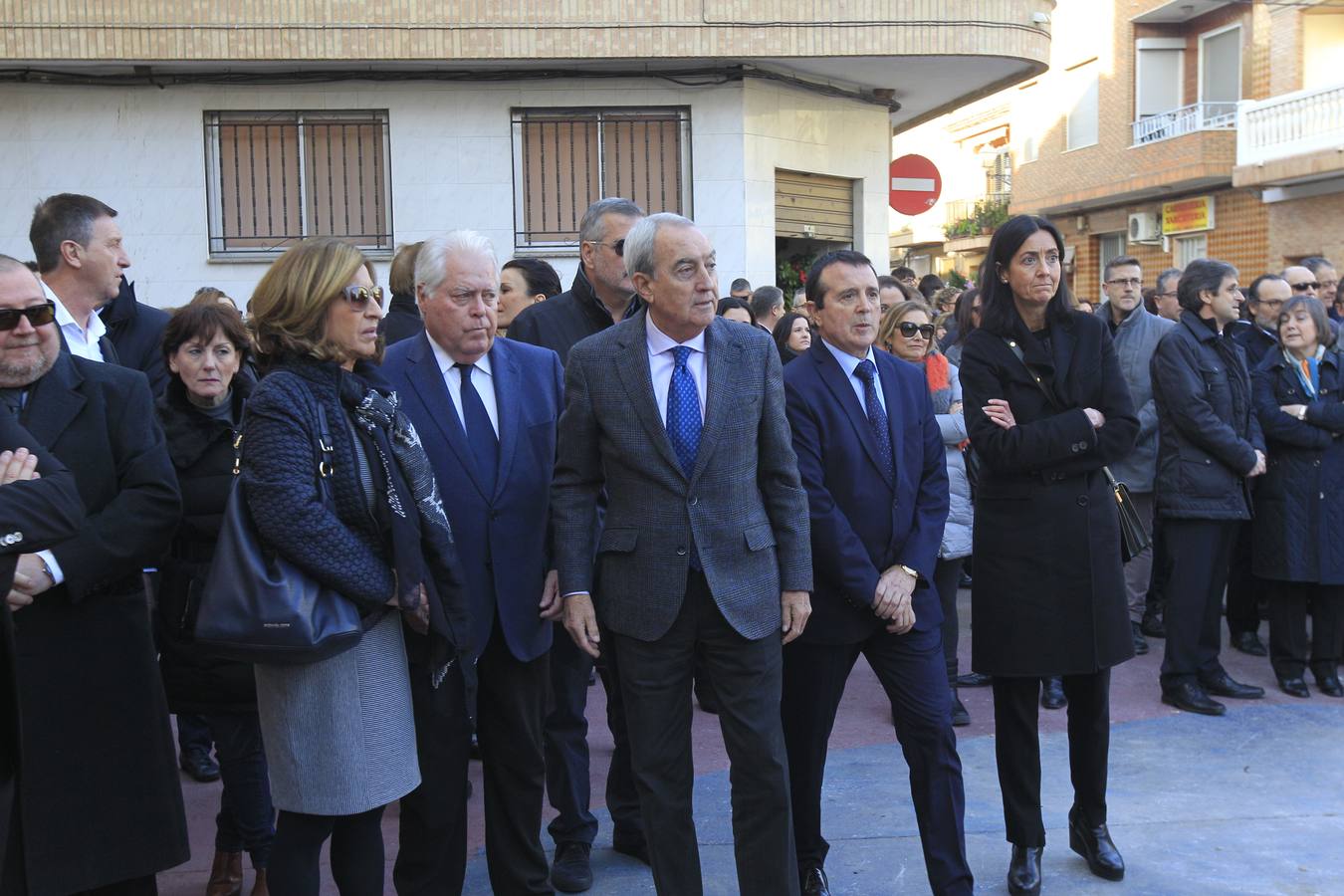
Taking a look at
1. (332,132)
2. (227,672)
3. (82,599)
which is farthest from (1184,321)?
(332,132)

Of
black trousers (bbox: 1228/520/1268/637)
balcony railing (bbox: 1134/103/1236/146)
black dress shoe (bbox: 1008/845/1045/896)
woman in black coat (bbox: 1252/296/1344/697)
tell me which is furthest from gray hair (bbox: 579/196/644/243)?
balcony railing (bbox: 1134/103/1236/146)

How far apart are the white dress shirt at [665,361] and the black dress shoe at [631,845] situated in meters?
1.84

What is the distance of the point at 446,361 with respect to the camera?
4043mm

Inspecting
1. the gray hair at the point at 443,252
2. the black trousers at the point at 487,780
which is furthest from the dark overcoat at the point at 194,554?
the gray hair at the point at 443,252

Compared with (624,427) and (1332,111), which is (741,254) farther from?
(1332,111)

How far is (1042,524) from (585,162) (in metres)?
9.37

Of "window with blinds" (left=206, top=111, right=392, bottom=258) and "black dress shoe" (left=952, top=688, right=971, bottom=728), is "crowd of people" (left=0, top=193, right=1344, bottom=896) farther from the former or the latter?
"window with blinds" (left=206, top=111, right=392, bottom=258)

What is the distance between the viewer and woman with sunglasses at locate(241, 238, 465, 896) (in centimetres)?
344

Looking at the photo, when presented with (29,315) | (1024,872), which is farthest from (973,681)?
(29,315)

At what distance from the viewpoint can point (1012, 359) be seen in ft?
15.5

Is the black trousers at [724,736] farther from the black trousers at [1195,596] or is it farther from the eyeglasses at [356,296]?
the black trousers at [1195,596]

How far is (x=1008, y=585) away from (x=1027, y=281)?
109 cm

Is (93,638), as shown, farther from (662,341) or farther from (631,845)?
(631,845)

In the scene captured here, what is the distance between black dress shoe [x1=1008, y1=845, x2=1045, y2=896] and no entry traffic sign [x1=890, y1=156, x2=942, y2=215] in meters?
10.6
